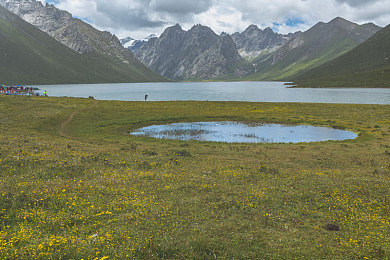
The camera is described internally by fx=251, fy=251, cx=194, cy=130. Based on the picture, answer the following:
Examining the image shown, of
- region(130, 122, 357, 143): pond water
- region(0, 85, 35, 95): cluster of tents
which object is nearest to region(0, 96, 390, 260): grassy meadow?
region(130, 122, 357, 143): pond water

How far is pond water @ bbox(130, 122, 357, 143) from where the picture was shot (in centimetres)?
4581

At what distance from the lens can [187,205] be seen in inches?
611

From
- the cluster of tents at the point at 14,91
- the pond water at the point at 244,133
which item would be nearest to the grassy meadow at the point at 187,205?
the pond water at the point at 244,133

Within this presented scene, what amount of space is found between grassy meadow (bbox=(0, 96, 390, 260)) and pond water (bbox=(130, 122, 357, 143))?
1547 centimetres

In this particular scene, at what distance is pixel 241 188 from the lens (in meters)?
18.7

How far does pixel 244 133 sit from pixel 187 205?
37427 millimetres

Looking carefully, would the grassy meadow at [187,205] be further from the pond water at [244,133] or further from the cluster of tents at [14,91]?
the cluster of tents at [14,91]

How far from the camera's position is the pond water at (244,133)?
4581 cm

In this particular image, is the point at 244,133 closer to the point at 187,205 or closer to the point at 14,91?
the point at 187,205

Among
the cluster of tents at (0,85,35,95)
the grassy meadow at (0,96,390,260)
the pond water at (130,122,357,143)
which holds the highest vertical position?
the cluster of tents at (0,85,35,95)

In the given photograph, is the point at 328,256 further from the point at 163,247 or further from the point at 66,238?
the point at 66,238

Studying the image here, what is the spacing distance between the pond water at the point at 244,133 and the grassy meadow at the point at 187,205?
15.5 metres

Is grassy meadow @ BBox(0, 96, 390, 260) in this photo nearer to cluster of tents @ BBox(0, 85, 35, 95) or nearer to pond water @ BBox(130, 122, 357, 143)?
pond water @ BBox(130, 122, 357, 143)

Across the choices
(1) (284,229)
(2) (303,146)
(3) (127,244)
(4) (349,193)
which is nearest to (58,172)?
(3) (127,244)
